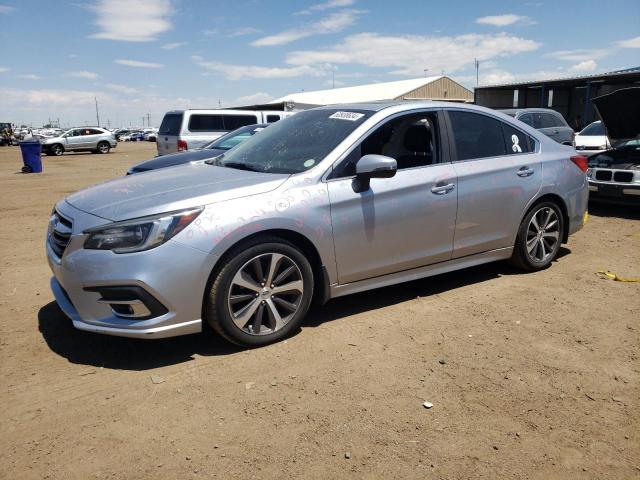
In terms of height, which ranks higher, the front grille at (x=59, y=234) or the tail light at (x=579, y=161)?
the tail light at (x=579, y=161)

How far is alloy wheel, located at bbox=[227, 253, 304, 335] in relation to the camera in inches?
135

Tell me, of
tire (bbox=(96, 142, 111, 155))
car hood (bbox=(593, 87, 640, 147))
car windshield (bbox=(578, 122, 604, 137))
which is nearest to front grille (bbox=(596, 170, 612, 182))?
car hood (bbox=(593, 87, 640, 147))

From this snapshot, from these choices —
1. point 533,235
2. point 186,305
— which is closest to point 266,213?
point 186,305

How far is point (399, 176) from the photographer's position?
160 inches

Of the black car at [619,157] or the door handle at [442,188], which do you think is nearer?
the door handle at [442,188]

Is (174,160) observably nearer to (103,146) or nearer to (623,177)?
(623,177)

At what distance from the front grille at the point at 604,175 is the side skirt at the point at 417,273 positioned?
420 centimetres

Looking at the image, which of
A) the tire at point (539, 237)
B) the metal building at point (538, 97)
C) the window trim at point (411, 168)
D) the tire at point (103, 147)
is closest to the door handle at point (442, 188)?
the window trim at point (411, 168)

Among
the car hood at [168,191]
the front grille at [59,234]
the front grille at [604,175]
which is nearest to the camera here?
the car hood at [168,191]

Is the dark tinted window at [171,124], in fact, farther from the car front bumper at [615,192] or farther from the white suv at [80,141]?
the white suv at [80,141]

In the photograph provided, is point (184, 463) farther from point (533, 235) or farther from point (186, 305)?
point (533, 235)

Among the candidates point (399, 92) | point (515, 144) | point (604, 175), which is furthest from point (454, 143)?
point (399, 92)

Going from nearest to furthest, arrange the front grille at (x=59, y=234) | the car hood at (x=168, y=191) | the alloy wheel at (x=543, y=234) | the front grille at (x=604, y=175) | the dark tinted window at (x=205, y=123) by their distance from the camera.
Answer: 1. the car hood at (x=168, y=191)
2. the front grille at (x=59, y=234)
3. the alloy wheel at (x=543, y=234)
4. the front grille at (x=604, y=175)
5. the dark tinted window at (x=205, y=123)

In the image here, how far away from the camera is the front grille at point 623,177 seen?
306 inches
